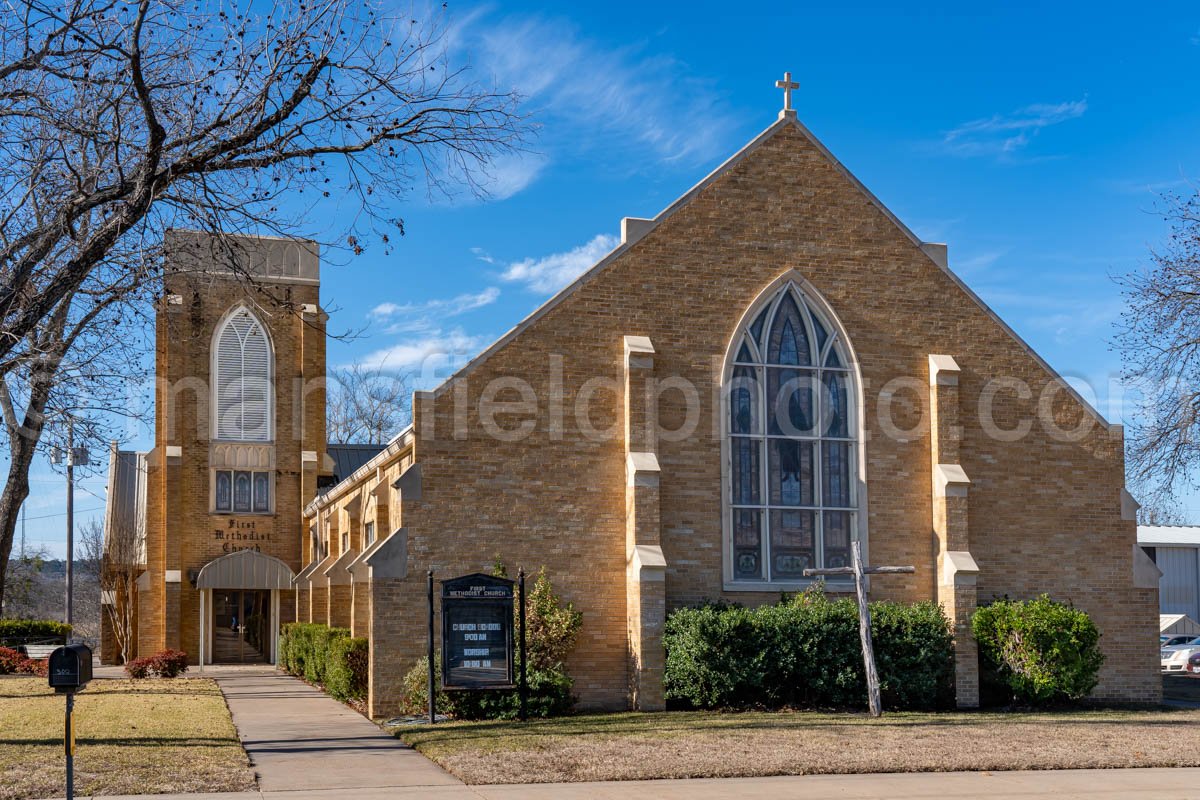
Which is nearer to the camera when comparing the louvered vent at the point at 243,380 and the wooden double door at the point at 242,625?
the louvered vent at the point at 243,380

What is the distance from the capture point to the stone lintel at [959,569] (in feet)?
67.4

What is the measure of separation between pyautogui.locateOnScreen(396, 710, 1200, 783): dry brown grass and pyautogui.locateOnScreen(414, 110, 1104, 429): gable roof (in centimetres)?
560

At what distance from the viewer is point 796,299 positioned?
21.5m

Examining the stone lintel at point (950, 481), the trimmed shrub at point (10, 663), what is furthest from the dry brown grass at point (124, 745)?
the stone lintel at point (950, 481)

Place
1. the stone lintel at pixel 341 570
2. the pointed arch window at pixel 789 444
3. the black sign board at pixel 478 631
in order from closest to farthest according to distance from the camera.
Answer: the black sign board at pixel 478 631
the pointed arch window at pixel 789 444
the stone lintel at pixel 341 570

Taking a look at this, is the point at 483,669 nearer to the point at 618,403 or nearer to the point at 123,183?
the point at 618,403

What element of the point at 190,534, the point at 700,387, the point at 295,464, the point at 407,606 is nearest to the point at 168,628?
the point at 190,534

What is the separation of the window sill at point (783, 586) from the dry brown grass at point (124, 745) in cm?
789

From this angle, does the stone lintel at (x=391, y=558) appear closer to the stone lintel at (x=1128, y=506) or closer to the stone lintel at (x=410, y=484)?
the stone lintel at (x=410, y=484)

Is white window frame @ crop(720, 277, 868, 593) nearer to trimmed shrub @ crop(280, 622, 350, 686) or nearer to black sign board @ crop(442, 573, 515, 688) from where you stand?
black sign board @ crop(442, 573, 515, 688)

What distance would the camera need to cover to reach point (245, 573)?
112ft

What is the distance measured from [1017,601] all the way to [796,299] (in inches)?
245

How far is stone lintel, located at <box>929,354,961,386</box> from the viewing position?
2138cm

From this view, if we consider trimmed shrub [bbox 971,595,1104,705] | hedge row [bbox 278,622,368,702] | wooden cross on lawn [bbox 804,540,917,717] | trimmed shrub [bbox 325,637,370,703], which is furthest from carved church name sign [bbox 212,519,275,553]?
trimmed shrub [bbox 971,595,1104,705]
